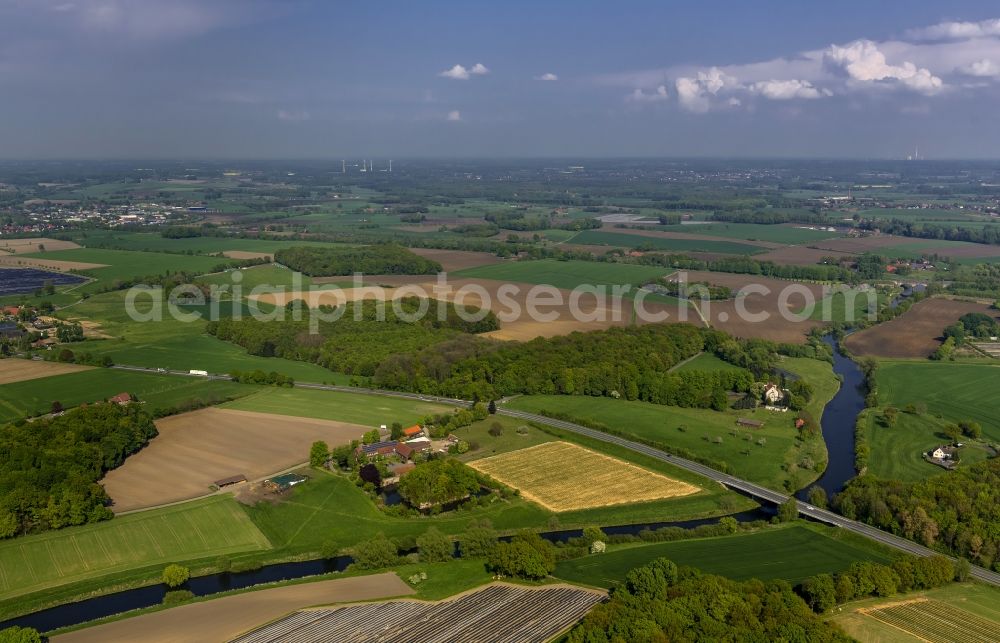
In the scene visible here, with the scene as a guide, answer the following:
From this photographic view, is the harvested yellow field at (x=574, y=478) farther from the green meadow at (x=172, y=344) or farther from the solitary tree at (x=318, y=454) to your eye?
the green meadow at (x=172, y=344)

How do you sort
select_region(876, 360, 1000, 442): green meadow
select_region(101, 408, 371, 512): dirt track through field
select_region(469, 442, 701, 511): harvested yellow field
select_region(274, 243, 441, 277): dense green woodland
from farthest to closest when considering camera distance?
1. select_region(274, 243, 441, 277): dense green woodland
2. select_region(876, 360, 1000, 442): green meadow
3. select_region(101, 408, 371, 512): dirt track through field
4. select_region(469, 442, 701, 511): harvested yellow field

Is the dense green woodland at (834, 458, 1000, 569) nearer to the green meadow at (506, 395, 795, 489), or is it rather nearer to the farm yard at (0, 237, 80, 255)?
the green meadow at (506, 395, 795, 489)

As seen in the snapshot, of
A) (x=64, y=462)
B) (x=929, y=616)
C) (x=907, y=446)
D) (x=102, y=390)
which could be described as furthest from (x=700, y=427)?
(x=102, y=390)

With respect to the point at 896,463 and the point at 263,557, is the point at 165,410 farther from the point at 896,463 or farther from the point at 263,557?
the point at 896,463

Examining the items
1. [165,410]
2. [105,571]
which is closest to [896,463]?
[105,571]

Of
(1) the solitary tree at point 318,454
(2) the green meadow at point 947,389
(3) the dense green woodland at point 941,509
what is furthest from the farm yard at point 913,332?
(1) the solitary tree at point 318,454

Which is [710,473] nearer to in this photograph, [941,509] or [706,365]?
[941,509]

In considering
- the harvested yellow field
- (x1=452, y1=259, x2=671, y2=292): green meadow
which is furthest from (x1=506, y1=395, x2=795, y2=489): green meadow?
(x1=452, y1=259, x2=671, y2=292): green meadow
